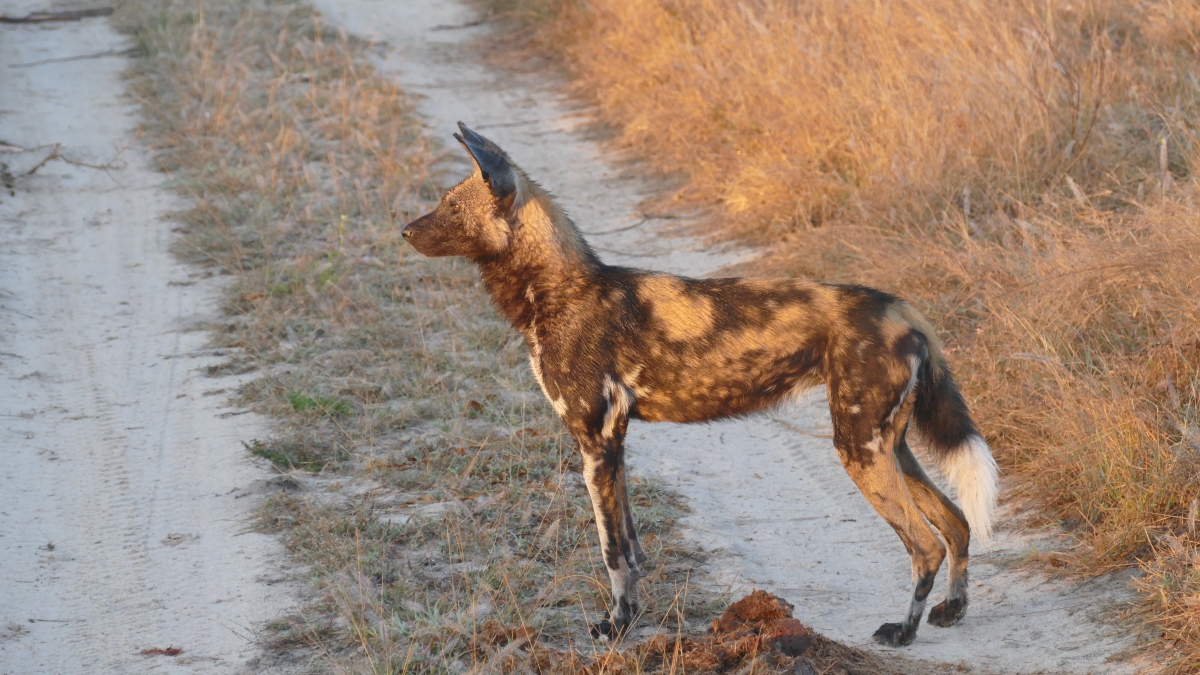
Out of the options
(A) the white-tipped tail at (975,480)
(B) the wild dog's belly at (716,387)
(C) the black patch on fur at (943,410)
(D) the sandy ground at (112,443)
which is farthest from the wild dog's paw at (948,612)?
(D) the sandy ground at (112,443)

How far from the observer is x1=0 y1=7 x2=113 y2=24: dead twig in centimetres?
1126

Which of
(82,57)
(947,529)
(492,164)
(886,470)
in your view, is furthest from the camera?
(82,57)

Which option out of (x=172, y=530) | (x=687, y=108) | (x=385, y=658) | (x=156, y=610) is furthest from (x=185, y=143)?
(x=385, y=658)

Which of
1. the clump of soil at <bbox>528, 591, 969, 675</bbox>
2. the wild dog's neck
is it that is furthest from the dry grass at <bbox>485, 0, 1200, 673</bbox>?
the wild dog's neck

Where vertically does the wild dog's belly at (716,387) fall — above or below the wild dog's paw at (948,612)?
above

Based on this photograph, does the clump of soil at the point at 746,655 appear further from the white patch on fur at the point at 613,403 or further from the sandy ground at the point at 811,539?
the white patch on fur at the point at 613,403

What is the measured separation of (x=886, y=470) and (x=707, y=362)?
2.10 ft

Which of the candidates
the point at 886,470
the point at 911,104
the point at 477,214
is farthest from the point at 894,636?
the point at 911,104

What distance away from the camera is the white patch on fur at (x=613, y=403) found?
363 centimetres

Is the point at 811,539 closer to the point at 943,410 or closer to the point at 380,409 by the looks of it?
the point at 943,410

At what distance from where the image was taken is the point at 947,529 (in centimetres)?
360

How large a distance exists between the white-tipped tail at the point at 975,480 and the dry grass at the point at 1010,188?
498mm

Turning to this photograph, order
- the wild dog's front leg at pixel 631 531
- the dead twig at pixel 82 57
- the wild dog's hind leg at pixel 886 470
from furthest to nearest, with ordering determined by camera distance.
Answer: the dead twig at pixel 82 57 → the wild dog's front leg at pixel 631 531 → the wild dog's hind leg at pixel 886 470

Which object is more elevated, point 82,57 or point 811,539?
point 82,57
